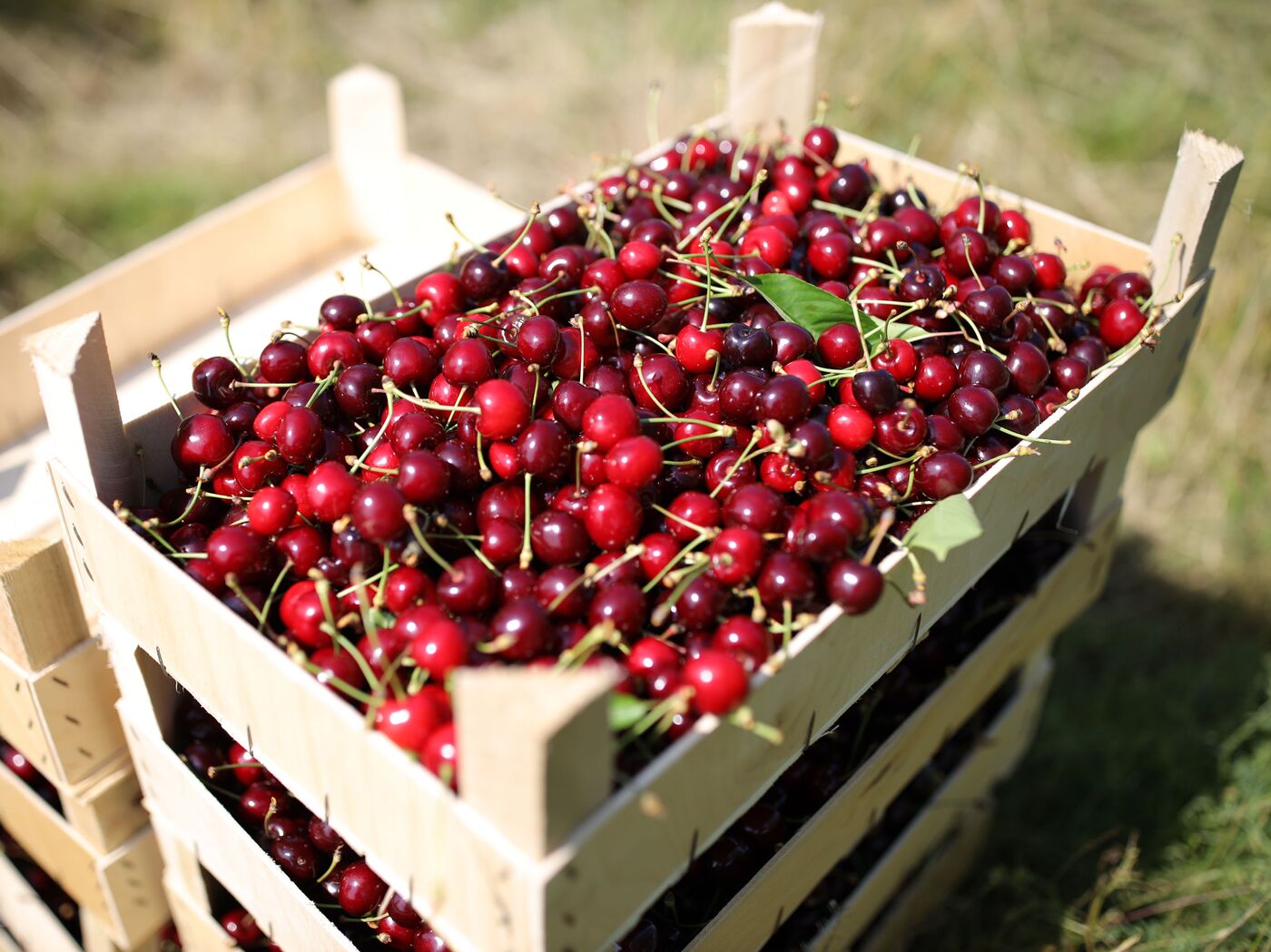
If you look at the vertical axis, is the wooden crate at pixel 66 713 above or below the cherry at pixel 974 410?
below

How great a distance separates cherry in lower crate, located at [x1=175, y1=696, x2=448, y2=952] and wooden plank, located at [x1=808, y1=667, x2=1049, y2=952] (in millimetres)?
739

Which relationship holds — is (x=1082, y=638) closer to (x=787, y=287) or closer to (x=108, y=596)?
(x=787, y=287)

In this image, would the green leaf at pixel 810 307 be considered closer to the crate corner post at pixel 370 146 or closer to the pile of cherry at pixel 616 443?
the pile of cherry at pixel 616 443

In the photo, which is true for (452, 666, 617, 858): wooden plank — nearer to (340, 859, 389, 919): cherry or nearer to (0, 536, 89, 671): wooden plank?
(340, 859, 389, 919): cherry

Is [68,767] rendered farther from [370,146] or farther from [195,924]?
[370,146]

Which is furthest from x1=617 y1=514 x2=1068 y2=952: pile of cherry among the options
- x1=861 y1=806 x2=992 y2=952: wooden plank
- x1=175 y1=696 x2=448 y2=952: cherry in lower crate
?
x1=175 y1=696 x2=448 y2=952: cherry in lower crate

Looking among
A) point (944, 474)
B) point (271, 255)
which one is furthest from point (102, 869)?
point (271, 255)

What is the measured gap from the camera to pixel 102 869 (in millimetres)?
1974

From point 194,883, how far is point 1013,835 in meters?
1.83

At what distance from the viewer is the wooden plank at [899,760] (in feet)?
5.33

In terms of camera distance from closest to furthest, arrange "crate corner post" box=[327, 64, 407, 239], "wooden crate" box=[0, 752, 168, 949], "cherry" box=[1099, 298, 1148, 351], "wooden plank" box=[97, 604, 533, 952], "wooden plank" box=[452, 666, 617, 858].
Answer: "wooden plank" box=[452, 666, 617, 858] → "wooden plank" box=[97, 604, 533, 952] → "cherry" box=[1099, 298, 1148, 351] → "wooden crate" box=[0, 752, 168, 949] → "crate corner post" box=[327, 64, 407, 239]

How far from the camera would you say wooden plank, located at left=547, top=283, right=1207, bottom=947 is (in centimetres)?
114

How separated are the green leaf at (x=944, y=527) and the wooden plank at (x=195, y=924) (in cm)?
135

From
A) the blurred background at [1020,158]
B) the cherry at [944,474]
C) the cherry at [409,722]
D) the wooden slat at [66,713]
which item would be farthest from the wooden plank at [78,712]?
the blurred background at [1020,158]
